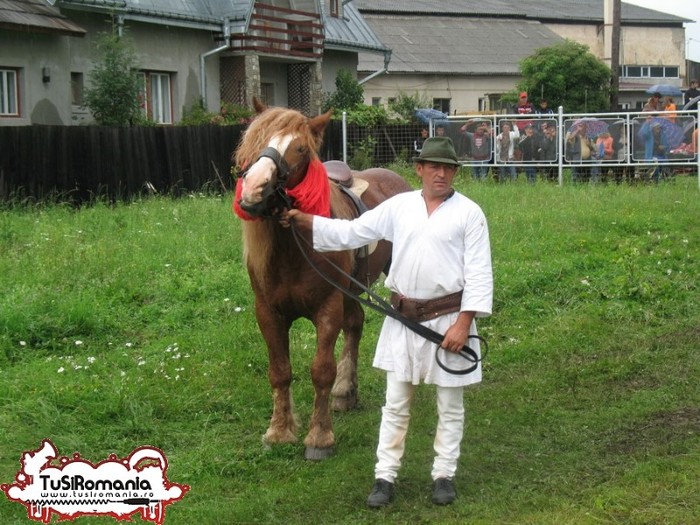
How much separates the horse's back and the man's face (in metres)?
2.57

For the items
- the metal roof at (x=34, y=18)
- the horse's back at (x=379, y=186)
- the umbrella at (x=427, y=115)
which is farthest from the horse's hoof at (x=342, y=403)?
the umbrella at (x=427, y=115)

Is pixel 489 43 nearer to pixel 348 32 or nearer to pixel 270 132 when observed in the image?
pixel 348 32

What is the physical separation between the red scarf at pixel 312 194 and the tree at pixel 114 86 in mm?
16245

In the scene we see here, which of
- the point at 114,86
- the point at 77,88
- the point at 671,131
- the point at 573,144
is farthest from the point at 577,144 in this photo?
the point at 77,88

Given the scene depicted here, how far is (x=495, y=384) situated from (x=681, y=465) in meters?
2.41

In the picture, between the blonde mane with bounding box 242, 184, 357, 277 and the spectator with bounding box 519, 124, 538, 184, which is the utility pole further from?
the blonde mane with bounding box 242, 184, 357, 277

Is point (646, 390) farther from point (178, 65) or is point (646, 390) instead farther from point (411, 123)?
point (178, 65)

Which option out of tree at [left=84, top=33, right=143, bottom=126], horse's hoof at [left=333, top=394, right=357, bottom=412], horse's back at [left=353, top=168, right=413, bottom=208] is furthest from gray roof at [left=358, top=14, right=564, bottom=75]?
horse's hoof at [left=333, top=394, right=357, bottom=412]

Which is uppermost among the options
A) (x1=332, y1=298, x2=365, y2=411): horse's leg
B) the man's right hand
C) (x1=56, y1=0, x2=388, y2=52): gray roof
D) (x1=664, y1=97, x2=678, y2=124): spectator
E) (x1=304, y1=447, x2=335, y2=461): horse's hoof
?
(x1=56, y1=0, x2=388, y2=52): gray roof

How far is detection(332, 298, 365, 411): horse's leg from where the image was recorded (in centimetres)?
761

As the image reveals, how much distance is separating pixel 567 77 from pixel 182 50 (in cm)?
1844

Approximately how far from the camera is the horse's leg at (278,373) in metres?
6.61

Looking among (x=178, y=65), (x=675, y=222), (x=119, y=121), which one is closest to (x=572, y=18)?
(x=178, y=65)

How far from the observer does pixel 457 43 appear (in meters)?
55.2
